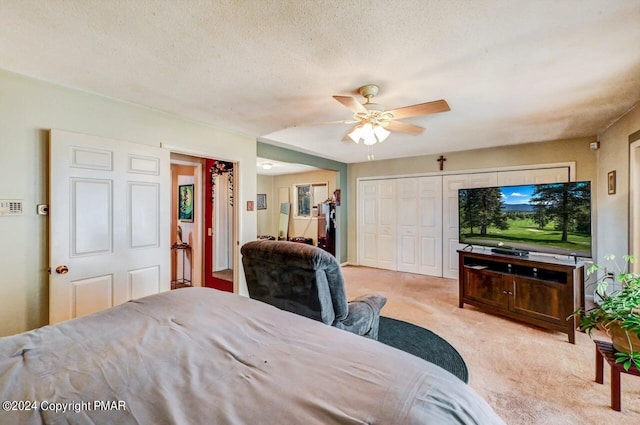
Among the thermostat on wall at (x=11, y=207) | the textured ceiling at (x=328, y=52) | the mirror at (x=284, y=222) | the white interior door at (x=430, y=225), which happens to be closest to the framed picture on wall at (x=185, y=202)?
the textured ceiling at (x=328, y=52)

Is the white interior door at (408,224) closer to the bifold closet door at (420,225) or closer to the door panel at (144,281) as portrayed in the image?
the bifold closet door at (420,225)

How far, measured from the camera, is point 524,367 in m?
2.34

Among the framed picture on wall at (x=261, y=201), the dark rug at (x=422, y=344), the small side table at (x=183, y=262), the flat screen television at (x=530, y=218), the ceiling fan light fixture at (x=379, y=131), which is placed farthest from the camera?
the framed picture on wall at (x=261, y=201)

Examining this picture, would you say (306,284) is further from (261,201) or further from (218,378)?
(261,201)

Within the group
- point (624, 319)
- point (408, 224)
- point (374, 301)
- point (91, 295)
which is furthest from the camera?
point (408, 224)

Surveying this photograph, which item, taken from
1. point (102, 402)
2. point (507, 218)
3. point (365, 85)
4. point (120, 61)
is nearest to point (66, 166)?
point (120, 61)

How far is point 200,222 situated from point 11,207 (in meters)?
2.62

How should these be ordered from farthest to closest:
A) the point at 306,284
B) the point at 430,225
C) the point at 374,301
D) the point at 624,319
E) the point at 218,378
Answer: the point at 430,225 < the point at 374,301 < the point at 306,284 < the point at 624,319 < the point at 218,378

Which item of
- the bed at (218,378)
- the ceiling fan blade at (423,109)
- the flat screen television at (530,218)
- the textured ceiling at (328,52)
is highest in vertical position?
the textured ceiling at (328,52)

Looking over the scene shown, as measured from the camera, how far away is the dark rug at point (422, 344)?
7.79 feet

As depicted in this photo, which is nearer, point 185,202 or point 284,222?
point 185,202

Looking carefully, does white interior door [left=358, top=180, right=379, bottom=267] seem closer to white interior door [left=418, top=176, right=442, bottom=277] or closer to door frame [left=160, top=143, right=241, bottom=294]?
white interior door [left=418, top=176, right=442, bottom=277]

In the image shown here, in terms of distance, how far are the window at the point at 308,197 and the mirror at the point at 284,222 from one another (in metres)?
0.25

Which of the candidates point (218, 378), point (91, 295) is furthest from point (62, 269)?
point (218, 378)
